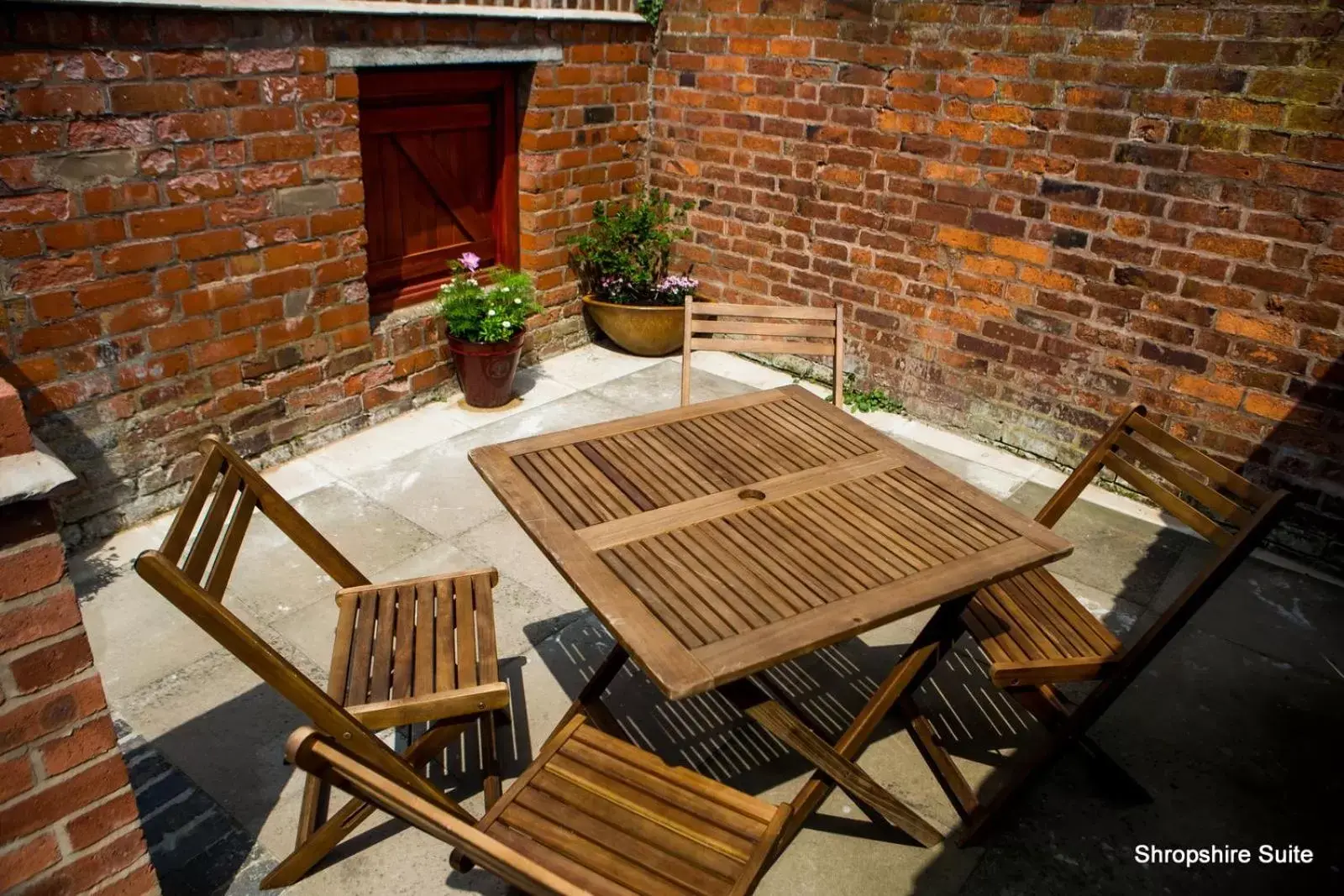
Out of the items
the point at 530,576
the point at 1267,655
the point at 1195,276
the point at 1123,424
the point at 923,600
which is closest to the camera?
the point at 923,600

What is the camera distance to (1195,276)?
4.16 meters

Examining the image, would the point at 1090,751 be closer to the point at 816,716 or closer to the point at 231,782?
the point at 816,716

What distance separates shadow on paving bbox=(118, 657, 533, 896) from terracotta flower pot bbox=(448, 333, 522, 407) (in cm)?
236

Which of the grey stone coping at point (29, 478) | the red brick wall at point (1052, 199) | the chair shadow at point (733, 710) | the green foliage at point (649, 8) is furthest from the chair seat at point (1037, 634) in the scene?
the green foliage at point (649, 8)

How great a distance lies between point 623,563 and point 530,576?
1551 mm

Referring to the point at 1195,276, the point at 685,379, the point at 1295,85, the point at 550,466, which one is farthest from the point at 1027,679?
the point at 1295,85

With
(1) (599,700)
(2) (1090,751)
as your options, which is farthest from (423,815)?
(2) (1090,751)

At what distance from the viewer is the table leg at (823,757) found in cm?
218

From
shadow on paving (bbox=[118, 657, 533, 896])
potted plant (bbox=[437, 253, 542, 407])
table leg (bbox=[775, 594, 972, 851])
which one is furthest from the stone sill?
table leg (bbox=[775, 594, 972, 851])

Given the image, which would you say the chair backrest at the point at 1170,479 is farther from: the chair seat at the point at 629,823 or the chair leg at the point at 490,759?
the chair leg at the point at 490,759

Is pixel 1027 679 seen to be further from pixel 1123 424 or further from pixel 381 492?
pixel 381 492

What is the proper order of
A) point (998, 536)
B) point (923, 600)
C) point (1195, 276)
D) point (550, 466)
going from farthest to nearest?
point (1195, 276) < point (550, 466) < point (998, 536) < point (923, 600)

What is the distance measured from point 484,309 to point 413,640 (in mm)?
2851

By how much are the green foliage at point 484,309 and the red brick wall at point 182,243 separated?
21 centimetres
